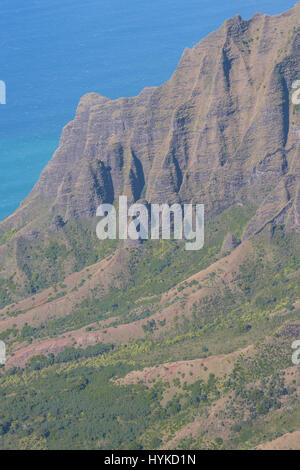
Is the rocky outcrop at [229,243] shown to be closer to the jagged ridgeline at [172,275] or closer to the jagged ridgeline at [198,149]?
the jagged ridgeline at [172,275]

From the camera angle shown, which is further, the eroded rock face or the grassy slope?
the eroded rock face

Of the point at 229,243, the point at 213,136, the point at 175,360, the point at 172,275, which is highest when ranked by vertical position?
the point at 213,136

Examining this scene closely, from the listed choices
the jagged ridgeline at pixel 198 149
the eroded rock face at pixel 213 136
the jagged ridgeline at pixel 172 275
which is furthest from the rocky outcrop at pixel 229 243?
the eroded rock face at pixel 213 136

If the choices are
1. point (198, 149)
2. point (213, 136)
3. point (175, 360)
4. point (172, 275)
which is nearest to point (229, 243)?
point (172, 275)

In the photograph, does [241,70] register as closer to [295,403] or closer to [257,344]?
[257,344]

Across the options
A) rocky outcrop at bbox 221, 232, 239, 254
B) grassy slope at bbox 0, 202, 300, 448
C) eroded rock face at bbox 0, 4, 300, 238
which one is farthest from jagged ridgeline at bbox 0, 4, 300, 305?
grassy slope at bbox 0, 202, 300, 448

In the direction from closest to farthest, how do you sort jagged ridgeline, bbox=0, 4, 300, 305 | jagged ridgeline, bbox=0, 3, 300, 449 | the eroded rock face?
jagged ridgeline, bbox=0, 3, 300, 449 < the eroded rock face < jagged ridgeline, bbox=0, 4, 300, 305

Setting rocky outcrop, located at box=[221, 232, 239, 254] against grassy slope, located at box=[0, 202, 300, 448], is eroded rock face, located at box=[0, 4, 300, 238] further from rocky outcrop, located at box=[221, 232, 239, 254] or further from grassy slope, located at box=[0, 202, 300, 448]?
grassy slope, located at box=[0, 202, 300, 448]

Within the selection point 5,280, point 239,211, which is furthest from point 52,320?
point 239,211

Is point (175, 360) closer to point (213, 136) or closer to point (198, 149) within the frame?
point (198, 149)
